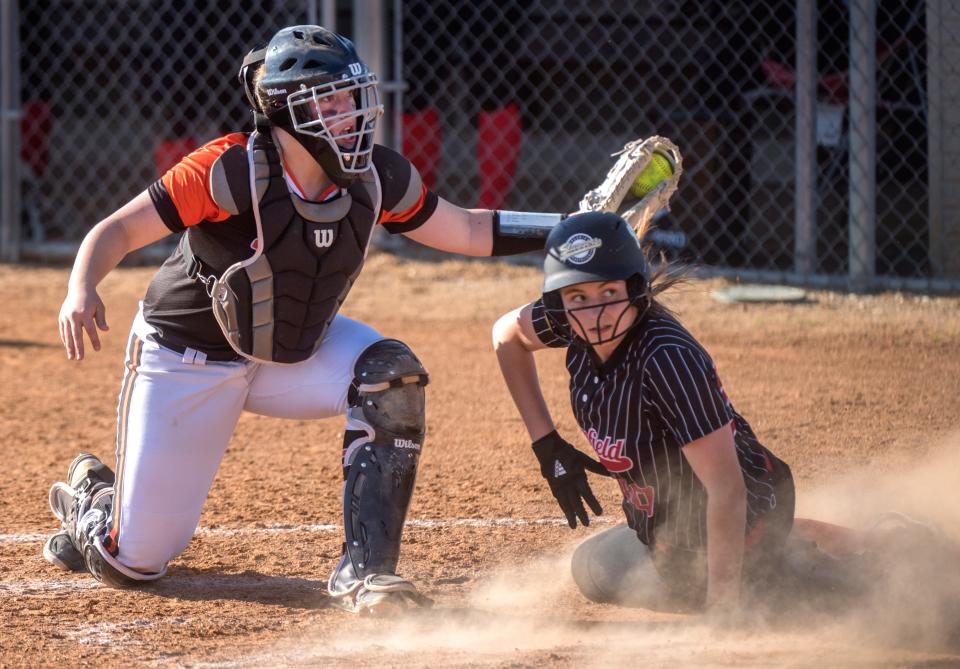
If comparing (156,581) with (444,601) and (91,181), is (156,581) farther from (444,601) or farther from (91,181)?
(91,181)

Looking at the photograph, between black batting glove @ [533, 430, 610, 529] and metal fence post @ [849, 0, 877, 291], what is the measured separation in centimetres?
453

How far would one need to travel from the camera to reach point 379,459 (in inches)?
135

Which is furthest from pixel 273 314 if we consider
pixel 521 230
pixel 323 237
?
pixel 521 230

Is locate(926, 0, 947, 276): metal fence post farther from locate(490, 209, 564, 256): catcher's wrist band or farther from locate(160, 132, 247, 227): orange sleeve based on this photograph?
locate(160, 132, 247, 227): orange sleeve

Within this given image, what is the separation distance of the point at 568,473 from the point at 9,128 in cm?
677

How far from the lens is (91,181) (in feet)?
35.1

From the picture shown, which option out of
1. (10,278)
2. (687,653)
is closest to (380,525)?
(687,653)

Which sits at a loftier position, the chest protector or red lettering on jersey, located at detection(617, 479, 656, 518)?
the chest protector

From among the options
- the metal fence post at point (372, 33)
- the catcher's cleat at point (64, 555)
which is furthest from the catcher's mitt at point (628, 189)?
the metal fence post at point (372, 33)

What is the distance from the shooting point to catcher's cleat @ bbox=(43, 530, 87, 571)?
12.4 ft

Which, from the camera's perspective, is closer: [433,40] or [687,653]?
[687,653]

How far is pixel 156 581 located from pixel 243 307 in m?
0.89

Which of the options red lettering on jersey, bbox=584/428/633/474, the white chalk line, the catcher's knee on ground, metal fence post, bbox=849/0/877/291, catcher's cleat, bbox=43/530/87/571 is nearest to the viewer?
red lettering on jersey, bbox=584/428/633/474

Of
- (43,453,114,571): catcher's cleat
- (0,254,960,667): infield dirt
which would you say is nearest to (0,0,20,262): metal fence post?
(0,254,960,667): infield dirt
